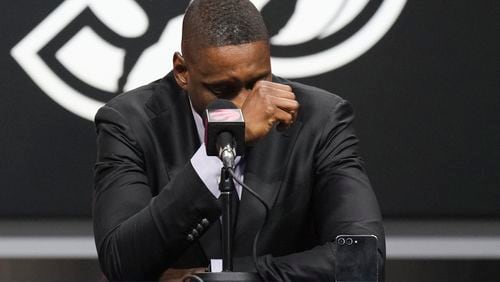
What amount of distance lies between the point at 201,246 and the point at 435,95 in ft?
4.47

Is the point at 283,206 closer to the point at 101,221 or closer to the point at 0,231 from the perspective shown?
the point at 101,221

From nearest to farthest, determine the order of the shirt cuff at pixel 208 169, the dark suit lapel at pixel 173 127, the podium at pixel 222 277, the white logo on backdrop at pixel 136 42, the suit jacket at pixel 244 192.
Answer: the podium at pixel 222 277, the shirt cuff at pixel 208 169, the suit jacket at pixel 244 192, the dark suit lapel at pixel 173 127, the white logo on backdrop at pixel 136 42

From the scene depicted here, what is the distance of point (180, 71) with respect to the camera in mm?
3219

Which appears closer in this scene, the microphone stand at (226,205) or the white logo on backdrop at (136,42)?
the microphone stand at (226,205)

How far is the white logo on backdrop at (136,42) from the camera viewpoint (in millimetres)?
4105

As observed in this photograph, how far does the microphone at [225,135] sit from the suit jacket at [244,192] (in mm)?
459

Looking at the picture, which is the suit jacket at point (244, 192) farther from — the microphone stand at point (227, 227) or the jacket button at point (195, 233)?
the microphone stand at point (227, 227)

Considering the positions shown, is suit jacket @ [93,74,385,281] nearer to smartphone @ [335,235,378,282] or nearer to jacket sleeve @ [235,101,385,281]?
jacket sleeve @ [235,101,385,281]

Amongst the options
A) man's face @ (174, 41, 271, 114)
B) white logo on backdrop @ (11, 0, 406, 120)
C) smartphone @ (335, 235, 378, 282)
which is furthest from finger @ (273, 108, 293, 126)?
white logo on backdrop @ (11, 0, 406, 120)

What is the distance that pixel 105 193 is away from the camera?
124 inches

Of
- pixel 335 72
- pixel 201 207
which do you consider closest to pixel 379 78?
pixel 335 72

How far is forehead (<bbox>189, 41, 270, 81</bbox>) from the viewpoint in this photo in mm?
2992

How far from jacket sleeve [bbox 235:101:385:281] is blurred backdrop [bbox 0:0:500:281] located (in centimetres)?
81

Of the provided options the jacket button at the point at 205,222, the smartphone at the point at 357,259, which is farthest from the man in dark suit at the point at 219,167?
the smartphone at the point at 357,259
